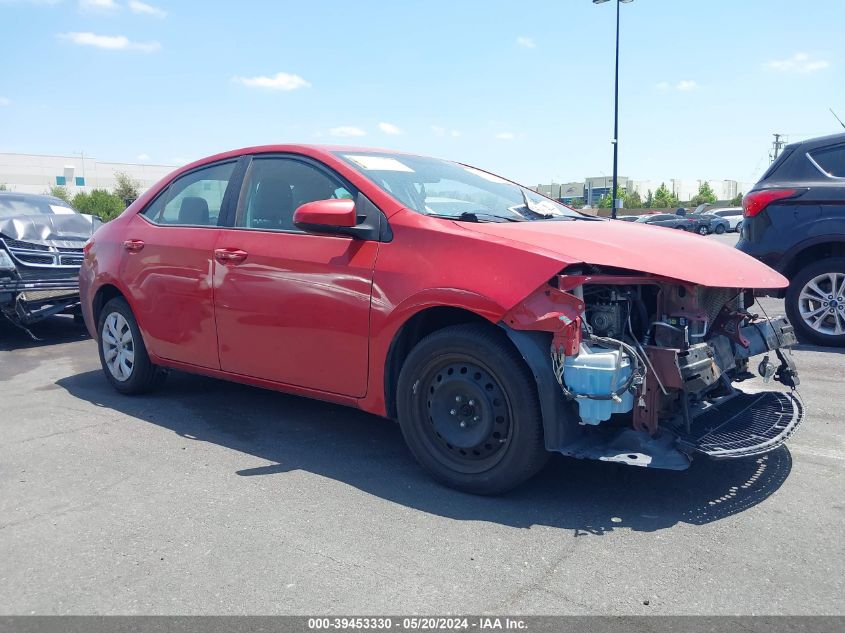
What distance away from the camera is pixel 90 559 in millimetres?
3045

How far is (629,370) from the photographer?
10.7 ft

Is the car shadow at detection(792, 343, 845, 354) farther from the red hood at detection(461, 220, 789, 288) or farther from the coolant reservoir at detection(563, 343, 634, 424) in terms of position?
the coolant reservoir at detection(563, 343, 634, 424)

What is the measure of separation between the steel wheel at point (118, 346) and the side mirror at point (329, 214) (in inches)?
87.6

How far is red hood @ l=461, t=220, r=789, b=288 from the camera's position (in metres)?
3.31

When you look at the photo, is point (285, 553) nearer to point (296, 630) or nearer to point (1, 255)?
point (296, 630)

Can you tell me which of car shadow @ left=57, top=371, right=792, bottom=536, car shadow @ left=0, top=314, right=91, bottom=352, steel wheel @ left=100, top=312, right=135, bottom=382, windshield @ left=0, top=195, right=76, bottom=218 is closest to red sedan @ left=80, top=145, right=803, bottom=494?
car shadow @ left=57, top=371, right=792, bottom=536

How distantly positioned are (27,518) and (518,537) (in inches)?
89.8

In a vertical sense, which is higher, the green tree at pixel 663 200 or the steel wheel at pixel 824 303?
the green tree at pixel 663 200

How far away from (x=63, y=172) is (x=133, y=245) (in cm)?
7730

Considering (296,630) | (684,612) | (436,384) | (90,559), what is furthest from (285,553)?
(684,612)

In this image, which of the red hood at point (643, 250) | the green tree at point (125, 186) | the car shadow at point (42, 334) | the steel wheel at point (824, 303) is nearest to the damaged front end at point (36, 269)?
the car shadow at point (42, 334)

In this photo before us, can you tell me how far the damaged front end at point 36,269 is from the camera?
762cm

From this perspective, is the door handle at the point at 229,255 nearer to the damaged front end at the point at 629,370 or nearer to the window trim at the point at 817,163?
the damaged front end at the point at 629,370

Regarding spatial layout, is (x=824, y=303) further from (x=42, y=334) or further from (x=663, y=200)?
(x=663, y=200)
